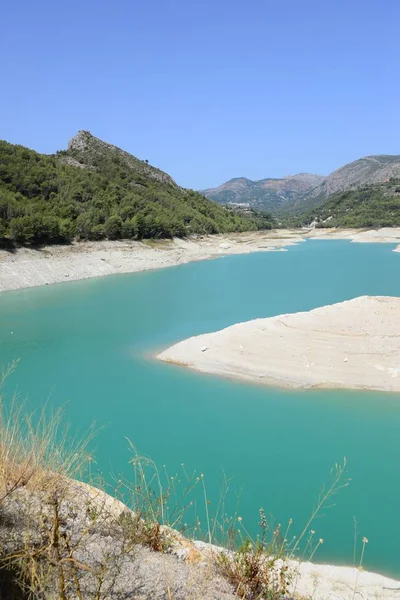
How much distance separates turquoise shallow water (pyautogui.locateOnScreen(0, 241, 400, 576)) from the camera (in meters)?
7.22

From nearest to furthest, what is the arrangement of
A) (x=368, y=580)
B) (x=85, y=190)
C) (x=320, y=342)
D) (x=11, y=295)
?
(x=368, y=580) < (x=320, y=342) < (x=11, y=295) < (x=85, y=190)

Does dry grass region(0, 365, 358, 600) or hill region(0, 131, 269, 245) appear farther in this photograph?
hill region(0, 131, 269, 245)

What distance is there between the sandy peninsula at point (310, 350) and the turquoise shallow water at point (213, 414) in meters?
0.62

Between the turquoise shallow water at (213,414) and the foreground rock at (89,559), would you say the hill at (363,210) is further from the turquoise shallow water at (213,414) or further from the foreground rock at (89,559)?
the foreground rock at (89,559)

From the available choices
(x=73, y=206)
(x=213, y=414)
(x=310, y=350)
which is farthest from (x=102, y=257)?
(x=213, y=414)

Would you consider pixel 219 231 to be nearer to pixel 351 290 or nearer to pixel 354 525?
Result: pixel 351 290

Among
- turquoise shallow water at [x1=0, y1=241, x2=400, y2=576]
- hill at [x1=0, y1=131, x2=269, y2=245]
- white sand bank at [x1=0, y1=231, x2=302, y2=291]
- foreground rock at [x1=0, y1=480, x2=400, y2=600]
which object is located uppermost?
hill at [x1=0, y1=131, x2=269, y2=245]

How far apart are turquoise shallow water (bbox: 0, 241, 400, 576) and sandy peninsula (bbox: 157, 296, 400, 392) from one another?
624 mm

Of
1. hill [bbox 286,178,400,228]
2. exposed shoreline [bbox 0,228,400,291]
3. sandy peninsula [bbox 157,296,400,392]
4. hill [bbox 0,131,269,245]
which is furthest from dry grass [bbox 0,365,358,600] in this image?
hill [bbox 286,178,400,228]

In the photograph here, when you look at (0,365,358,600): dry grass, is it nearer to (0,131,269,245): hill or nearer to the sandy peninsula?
the sandy peninsula

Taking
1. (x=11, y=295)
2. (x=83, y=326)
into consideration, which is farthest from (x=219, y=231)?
(x=83, y=326)

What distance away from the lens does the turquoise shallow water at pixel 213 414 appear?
284 inches

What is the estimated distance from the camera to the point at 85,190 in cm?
4756

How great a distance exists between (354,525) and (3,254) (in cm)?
2919
